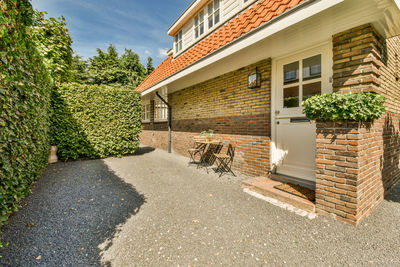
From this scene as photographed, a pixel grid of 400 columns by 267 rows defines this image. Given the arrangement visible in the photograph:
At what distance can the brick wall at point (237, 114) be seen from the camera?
4340 mm

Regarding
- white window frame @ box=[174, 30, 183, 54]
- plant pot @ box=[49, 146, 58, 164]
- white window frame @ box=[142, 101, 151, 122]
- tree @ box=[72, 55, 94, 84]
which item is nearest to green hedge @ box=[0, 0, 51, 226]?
plant pot @ box=[49, 146, 58, 164]

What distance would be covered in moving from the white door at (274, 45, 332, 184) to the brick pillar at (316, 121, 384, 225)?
0.91m

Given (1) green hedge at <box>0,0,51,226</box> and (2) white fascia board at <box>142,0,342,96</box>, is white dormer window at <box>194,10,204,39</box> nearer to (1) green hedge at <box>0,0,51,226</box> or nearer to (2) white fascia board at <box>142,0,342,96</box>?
(2) white fascia board at <box>142,0,342,96</box>

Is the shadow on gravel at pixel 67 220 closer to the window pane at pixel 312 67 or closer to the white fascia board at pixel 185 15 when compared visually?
the window pane at pixel 312 67

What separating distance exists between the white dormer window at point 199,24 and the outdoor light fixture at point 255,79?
151 inches

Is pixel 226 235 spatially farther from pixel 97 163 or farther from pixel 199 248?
pixel 97 163

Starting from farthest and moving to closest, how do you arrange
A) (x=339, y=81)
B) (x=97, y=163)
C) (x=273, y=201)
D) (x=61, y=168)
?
(x=97, y=163) → (x=61, y=168) → (x=273, y=201) → (x=339, y=81)

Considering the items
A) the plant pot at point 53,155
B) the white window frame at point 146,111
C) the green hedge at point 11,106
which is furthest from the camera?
the white window frame at point 146,111

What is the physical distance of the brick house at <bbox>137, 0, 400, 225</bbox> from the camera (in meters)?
2.48

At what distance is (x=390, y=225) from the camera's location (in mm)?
2455

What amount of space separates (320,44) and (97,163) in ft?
22.8

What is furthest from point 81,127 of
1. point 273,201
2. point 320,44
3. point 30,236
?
point 320,44

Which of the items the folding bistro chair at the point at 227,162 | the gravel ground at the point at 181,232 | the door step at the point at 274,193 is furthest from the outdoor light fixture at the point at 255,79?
the gravel ground at the point at 181,232

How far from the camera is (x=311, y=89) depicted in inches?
141
